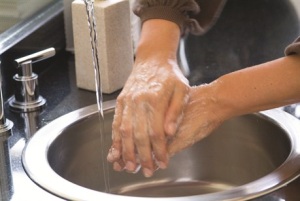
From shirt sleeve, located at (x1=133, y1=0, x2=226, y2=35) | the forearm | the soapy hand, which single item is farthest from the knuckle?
shirt sleeve, located at (x1=133, y1=0, x2=226, y2=35)

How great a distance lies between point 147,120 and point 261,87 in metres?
0.16

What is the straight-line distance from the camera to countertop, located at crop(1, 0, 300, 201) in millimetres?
1234

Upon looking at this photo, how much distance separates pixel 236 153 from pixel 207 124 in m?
0.25

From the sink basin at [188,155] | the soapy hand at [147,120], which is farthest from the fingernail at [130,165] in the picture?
the sink basin at [188,155]

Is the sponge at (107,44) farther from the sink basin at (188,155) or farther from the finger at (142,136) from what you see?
the finger at (142,136)

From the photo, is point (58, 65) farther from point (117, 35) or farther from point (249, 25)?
point (249, 25)

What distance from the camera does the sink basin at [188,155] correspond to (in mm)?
1163

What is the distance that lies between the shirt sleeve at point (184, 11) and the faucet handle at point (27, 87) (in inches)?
→ 7.0

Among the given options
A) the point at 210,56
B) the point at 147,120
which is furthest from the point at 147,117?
the point at 210,56

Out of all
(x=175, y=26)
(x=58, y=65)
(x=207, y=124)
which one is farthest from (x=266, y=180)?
(x=58, y=65)

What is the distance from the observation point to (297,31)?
153cm

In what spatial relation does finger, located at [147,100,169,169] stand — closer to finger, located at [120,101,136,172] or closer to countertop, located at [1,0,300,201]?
finger, located at [120,101,136,172]

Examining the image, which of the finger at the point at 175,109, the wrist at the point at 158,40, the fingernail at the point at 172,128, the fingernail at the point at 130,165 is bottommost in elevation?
the fingernail at the point at 130,165

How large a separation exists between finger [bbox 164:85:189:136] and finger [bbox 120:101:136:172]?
5 cm
